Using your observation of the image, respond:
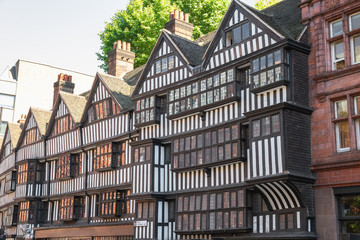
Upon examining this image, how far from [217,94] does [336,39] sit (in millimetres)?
4502

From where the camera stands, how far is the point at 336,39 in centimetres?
1541

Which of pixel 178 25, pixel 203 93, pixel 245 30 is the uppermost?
pixel 178 25

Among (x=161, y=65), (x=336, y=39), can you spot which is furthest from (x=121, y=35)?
(x=336, y=39)

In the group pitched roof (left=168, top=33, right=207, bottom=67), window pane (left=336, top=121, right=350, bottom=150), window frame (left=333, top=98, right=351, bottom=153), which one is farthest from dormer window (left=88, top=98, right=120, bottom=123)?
window pane (left=336, top=121, right=350, bottom=150)

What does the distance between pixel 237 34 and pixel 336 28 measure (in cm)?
351

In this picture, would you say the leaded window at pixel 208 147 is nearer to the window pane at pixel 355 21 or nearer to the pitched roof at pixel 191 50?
the pitched roof at pixel 191 50

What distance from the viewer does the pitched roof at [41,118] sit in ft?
98.2

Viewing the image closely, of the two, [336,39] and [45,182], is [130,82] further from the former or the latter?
[336,39]

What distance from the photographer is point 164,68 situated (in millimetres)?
20781

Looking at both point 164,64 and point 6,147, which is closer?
point 164,64

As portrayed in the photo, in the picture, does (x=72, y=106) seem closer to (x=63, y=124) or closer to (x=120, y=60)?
(x=63, y=124)

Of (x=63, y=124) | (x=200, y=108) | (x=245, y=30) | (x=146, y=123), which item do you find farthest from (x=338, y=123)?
(x=63, y=124)

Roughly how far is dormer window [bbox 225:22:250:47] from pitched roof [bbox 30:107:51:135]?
15164mm

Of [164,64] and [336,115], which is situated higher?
[164,64]
